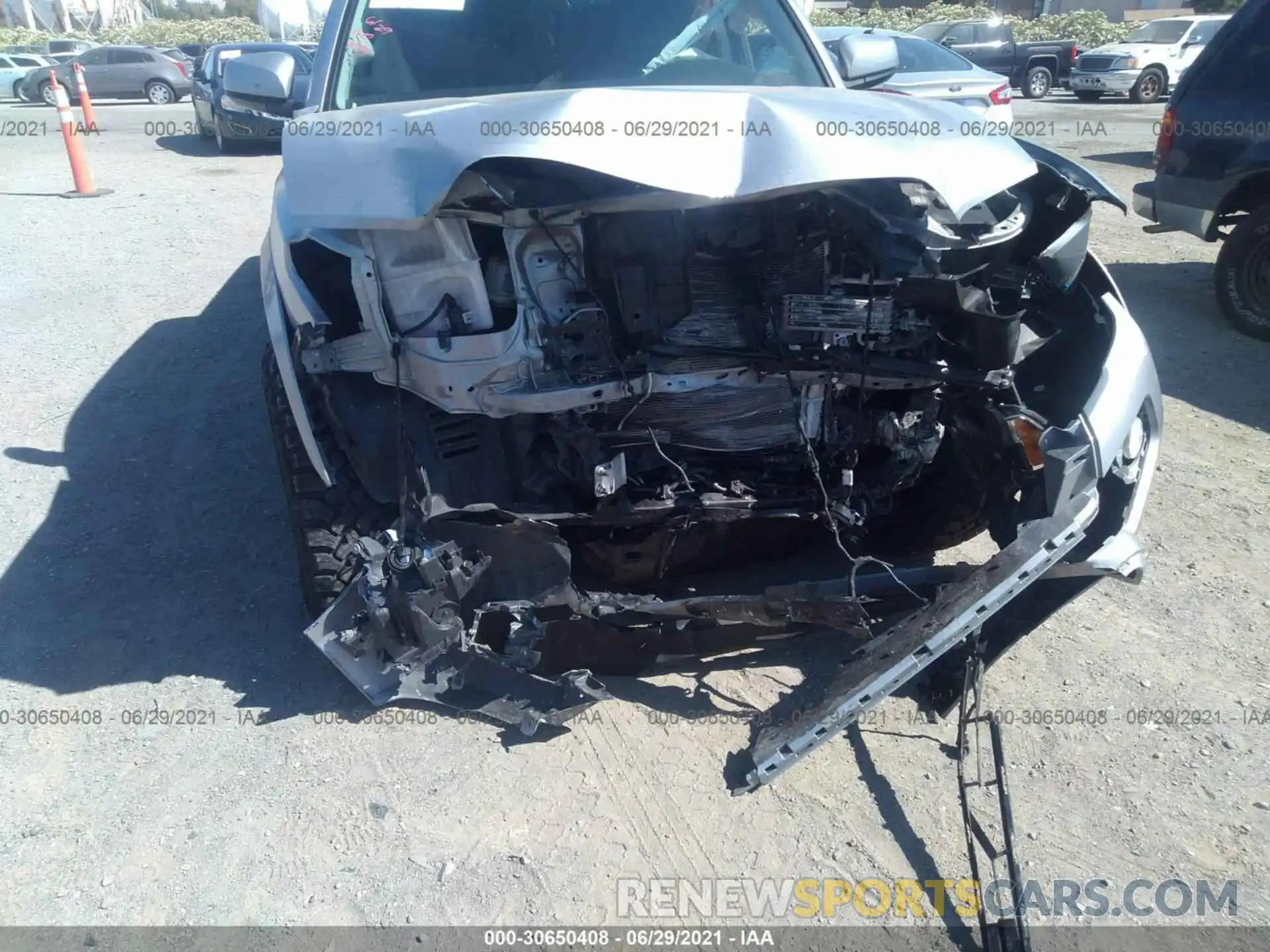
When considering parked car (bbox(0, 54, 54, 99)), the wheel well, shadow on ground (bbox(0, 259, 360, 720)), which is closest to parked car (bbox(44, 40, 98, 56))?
parked car (bbox(0, 54, 54, 99))

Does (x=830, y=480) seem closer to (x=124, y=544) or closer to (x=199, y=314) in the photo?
(x=124, y=544)

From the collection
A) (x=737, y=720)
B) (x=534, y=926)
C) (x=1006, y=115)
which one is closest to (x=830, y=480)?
(x=737, y=720)

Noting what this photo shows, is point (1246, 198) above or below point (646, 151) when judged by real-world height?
below

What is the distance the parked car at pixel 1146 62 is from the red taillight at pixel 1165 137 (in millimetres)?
14735

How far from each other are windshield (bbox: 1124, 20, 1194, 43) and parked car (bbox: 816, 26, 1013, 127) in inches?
396

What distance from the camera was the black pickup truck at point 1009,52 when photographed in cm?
2041

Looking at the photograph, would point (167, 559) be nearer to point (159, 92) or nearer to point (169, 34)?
point (159, 92)

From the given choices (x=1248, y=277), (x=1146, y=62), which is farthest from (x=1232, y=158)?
(x=1146, y=62)

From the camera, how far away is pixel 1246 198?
5.86 meters

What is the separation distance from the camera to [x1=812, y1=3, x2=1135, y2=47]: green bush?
25641 mm

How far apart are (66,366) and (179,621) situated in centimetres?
301

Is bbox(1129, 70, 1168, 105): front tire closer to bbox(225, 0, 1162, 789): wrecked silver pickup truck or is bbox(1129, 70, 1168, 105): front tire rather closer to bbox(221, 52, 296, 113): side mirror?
bbox(225, 0, 1162, 789): wrecked silver pickup truck

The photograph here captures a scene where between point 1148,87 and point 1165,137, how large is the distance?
1524 centimetres

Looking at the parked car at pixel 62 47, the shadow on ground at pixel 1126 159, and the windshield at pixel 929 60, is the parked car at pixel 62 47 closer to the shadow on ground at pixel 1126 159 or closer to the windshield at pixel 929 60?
the windshield at pixel 929 60
